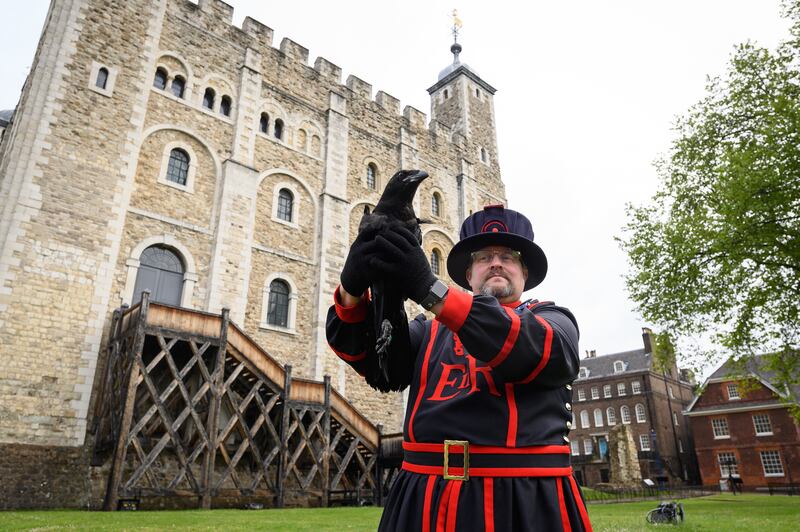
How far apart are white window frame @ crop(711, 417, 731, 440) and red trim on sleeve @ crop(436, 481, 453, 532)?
132ft

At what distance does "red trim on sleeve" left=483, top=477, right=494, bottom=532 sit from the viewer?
5.74 ft

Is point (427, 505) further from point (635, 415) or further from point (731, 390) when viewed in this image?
point (635, 415)

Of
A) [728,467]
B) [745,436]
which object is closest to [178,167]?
[745,436]

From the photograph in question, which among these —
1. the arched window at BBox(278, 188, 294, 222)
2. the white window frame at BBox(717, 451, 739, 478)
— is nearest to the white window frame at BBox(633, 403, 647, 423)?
the white window frame at BBox(717, 451, 739, 478)

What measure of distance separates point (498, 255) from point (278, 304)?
1573 cm

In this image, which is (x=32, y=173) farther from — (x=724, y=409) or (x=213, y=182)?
(x=724, y=409)

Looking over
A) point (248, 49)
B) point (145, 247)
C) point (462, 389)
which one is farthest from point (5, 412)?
point (248, 49)

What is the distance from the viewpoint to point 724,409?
34.5m

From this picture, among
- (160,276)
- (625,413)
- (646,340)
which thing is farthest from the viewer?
(646,340)

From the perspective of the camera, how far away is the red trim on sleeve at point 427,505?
183 cm

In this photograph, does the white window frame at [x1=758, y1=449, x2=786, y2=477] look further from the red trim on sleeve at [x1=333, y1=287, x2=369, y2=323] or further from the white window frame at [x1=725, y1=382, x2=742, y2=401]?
the red trim on sleeve at [x1=333, y1=287, x2=369, y2=323]

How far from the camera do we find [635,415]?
4212 centimetres

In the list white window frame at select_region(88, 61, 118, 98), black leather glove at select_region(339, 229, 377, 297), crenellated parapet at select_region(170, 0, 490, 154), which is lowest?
black leather glove at select_region(339, 229, 377, 297)

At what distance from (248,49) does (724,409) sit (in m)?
36.4
